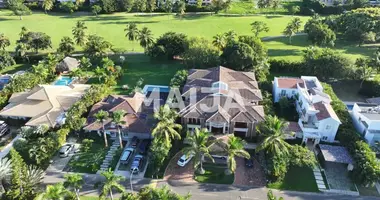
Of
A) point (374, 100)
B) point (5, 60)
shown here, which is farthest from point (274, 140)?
point (5, 60)

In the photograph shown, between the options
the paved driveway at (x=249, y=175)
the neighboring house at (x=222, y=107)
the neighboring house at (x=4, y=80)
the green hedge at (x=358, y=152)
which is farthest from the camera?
the neighboring house at (x=4, y=80)

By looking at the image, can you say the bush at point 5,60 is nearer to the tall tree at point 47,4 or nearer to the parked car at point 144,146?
the parked car at point 144,146

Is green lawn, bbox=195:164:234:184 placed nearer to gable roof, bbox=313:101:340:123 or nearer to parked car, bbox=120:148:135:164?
parked car, bbox=120:148:135:164

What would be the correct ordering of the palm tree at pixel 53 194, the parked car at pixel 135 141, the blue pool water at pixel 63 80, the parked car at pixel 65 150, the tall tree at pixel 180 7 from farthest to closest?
1. the tall tree at pixel 180 7
2. the blue pool water at pixel 63 80
3. the parked car at pixel 135 141
4. the parked car at pixel 65 150
5. the palm tree at pixel 53 194

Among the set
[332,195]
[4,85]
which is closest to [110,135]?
[4,85]

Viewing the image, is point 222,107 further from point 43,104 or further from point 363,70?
point 363,70

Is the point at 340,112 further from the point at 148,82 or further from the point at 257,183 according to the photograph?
the point at 148,82

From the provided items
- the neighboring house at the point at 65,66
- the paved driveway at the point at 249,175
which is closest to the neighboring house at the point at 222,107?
the paved driveway at the point at 249,175

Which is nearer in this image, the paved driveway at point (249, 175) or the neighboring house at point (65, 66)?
the paved driveway at point (249, 175)
